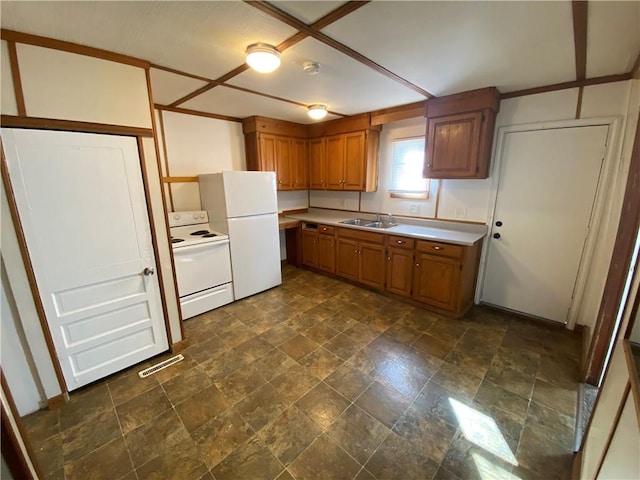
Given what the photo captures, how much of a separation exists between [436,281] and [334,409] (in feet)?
6.09

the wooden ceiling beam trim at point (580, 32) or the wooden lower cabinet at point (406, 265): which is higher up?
the wooden ceiling beam trim at point (580, 32)

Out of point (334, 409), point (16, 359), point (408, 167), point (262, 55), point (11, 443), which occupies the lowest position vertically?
point (334, 409)

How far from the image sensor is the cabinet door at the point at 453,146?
2809mm

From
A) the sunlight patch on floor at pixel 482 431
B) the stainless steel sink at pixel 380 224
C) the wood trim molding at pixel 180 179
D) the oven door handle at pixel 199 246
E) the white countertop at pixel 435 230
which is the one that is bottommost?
the sunlight patch on floor at pixel 482 431

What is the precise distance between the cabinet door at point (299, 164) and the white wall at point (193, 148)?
0.89m

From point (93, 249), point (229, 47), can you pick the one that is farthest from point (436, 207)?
point (93, 249)

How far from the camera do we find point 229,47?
1.80 meters

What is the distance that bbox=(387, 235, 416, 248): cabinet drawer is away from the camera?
319cm

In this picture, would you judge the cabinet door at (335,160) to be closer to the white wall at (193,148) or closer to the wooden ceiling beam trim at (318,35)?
the white wall at (193,148)

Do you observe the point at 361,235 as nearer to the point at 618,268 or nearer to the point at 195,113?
the point at 618,268

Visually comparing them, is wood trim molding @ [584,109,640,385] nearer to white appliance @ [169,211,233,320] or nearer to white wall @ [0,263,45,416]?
white appliance @ [169,211,233,320]

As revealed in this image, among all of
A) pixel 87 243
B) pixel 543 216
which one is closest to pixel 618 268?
pixel 543 216

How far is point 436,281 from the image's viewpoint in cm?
306

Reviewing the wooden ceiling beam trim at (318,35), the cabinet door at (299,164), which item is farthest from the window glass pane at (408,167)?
the cabinet door at (299,164)
